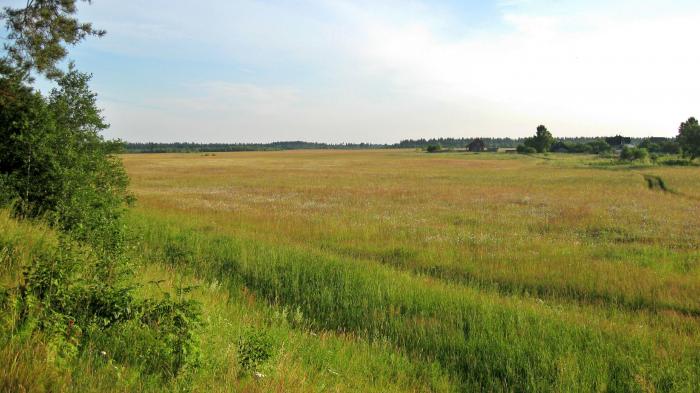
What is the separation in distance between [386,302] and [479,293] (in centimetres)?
210

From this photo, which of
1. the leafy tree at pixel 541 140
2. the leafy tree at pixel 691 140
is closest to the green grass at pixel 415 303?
the leafy tree at pixel 691 140

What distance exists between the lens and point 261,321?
7.73 meters

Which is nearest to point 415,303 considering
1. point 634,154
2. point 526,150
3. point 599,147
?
point 634,154

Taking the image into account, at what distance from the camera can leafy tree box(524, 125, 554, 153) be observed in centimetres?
14825

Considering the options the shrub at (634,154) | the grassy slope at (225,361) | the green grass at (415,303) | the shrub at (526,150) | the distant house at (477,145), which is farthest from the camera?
the distant house at (477,145)

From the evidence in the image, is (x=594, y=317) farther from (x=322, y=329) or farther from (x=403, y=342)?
(x=322, y=329)

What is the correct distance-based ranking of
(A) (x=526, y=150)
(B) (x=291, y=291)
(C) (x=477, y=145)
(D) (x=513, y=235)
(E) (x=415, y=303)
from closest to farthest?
1. (E) (x=415, y=303)
2. (B) (x=291, y=291)
3. (D) (x=513, y=235)
4. (A) (x=526, y=150)
5. (C) (x=477, y=145)

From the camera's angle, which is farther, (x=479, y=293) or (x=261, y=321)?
(x=479, y=293)

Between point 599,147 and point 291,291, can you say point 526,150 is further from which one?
point 291,291

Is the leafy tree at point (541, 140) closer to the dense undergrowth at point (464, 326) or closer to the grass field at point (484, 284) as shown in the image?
the grass field at point (484, 284)

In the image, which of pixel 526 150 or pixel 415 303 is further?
pixel 526 150

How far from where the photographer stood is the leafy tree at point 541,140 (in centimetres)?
14825

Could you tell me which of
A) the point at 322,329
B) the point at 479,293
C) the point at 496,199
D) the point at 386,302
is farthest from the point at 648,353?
the point at 496,199

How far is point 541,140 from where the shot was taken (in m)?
149
